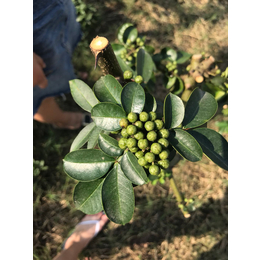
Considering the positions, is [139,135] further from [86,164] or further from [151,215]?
[151,215]

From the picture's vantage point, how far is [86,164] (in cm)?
86

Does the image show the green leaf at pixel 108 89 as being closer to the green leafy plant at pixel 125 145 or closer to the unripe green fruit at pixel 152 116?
the green leafy plant at pixel 125 145

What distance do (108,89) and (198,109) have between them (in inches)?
15.9

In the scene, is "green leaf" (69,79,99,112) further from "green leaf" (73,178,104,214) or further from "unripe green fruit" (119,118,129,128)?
"green leaf" (73,178,104,214)

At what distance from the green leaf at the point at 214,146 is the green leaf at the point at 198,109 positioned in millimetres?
46

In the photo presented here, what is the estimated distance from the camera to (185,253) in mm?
2029

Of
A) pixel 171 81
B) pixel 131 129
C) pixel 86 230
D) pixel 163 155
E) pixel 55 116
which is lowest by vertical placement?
pixel 86 230

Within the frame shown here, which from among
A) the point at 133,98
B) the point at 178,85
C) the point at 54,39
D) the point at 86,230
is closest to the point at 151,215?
the point at 86,230

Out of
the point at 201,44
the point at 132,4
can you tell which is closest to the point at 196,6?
the point at 201,44

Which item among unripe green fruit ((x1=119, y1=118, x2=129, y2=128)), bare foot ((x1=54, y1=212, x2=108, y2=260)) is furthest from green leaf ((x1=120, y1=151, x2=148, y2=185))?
bare foot ((x1=54, y1=212, x2=108, y2=260))

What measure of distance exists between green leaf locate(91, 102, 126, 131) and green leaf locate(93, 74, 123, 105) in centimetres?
7

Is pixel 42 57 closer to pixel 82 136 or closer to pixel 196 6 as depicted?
pixel 82 136

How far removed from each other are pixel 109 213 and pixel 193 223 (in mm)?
1536

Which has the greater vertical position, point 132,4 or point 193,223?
point 132,4
